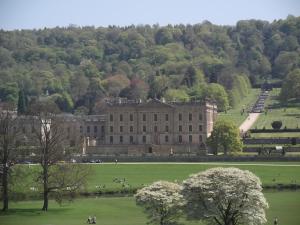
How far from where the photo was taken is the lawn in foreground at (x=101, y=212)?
46.9m

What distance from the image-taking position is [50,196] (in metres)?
57.4

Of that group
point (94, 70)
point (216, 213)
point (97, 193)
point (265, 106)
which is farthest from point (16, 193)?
point (94, 70)

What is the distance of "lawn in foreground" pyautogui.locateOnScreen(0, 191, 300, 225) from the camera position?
46.9 meters

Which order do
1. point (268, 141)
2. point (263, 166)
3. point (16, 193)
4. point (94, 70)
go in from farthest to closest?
1. point (94, 70)
2. point (268, 141)
3. point (263, 166)
4. point (16, 193)

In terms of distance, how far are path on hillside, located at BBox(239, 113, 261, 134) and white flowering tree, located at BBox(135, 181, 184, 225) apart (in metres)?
67.9

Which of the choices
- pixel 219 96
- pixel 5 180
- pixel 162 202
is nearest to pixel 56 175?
pixel 5 180

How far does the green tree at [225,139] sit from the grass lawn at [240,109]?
25.3 m

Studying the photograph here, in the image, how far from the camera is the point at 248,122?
125125 millimetres

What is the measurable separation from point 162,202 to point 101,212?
24.3 feet

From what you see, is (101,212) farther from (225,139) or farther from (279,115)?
(279,115)

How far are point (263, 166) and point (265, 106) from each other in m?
66.3


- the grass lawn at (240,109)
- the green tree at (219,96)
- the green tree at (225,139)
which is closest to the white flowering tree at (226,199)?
the green tree at (225,139)

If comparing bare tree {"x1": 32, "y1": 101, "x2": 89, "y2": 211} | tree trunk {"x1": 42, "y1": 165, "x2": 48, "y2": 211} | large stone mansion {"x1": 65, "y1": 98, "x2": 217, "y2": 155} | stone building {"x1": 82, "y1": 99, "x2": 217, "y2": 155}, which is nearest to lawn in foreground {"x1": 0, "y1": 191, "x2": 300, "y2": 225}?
tree trunk {"x1": 42, "y1": 165, "x2": 48, "y2": 211}

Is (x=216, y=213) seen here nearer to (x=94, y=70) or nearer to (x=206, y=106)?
(x=206, y=106)
